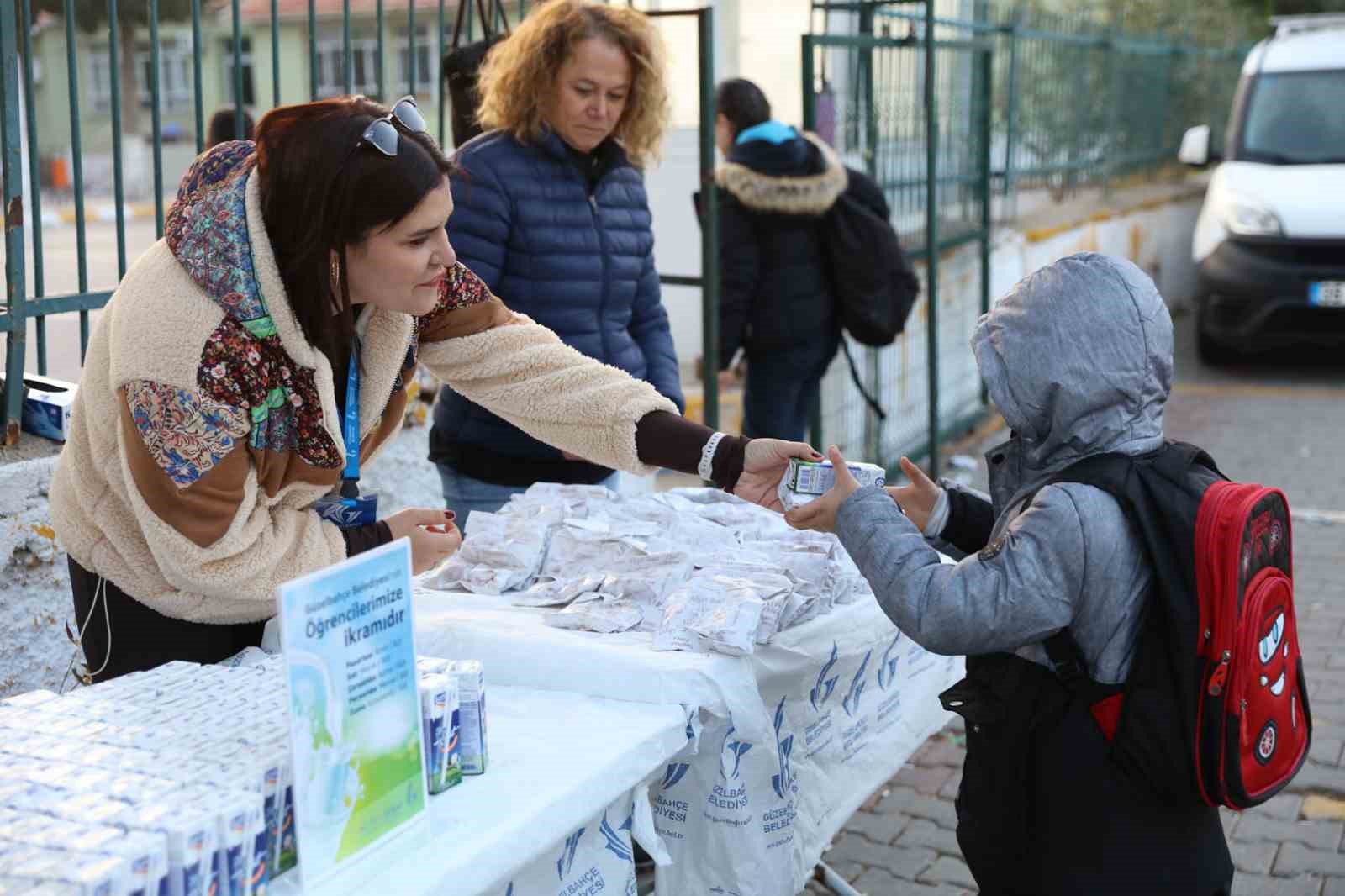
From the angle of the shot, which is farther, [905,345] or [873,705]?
[905,345]

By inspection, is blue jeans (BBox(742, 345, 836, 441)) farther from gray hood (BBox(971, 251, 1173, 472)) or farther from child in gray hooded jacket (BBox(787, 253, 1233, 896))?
gray hood (BBox(971, 251, 1173, 472))

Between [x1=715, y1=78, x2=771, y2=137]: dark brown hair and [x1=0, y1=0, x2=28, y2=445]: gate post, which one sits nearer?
[x1=0, y1=0, x2=28, y2=445]: gate post

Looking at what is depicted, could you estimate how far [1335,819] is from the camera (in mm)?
3816

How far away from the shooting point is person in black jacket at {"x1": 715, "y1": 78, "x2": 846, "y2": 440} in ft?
17.4

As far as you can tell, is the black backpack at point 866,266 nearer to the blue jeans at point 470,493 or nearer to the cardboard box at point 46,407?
the blue jeans at point 470,493

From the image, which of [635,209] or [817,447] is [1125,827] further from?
[817,447]

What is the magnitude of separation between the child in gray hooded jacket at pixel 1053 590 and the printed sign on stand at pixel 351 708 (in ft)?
2.58

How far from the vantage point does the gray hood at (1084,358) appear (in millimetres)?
2080

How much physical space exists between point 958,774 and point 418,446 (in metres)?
1.86

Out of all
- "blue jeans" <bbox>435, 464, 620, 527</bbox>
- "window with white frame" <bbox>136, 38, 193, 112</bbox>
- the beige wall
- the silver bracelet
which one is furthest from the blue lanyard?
"window with white frame" <bbox>136, 38, 193, 112</bbox>

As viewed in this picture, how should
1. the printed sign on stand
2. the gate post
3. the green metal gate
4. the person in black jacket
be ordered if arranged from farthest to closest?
the green metal gate, the person in black jacket, the gate post, the printed sign on stand

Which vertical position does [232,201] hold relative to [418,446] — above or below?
above

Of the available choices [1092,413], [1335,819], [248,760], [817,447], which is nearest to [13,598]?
[248,760]

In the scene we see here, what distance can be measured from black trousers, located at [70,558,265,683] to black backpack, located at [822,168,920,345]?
140 inches
